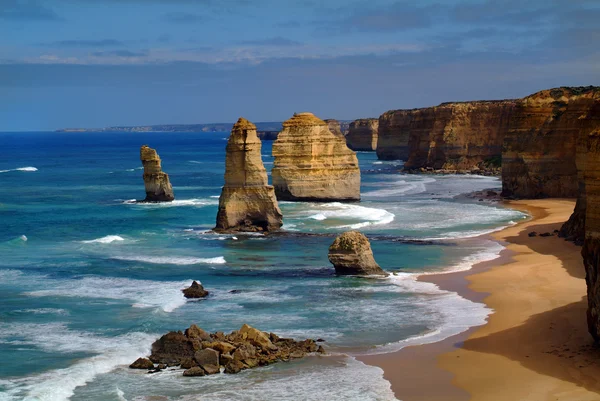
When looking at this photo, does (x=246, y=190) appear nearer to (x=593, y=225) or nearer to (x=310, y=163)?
(x=310, y=163)

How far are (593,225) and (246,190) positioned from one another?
2477 centimetres

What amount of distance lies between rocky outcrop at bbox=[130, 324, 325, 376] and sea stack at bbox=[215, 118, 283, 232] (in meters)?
21.0

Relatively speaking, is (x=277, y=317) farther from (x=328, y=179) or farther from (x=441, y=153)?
(x=441, y=153)

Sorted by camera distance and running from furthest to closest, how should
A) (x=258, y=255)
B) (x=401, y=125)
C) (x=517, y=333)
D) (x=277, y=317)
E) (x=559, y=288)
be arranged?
(x=401, y=125) → (x=258, y=255) → (x=559, y=288) → (x=277, y=317) → (x=517, y=333)

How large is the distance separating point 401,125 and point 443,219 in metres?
70.7

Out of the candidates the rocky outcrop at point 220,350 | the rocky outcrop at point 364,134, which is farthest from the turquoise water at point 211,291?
the rocky outcrop at point 364,134

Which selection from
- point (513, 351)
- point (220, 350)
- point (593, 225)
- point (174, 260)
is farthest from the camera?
point (174, 260)

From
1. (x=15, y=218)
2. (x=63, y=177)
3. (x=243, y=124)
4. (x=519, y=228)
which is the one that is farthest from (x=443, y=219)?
(x=63, y=177)

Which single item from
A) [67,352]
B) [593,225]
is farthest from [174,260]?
[593,225]

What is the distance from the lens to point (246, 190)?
43031 mm

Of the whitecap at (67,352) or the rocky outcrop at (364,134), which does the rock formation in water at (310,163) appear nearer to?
the whitecap at (67,352)

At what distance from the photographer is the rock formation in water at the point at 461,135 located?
90.1m

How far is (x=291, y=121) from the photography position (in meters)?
59.0

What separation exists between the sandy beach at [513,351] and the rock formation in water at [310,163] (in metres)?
26.1
